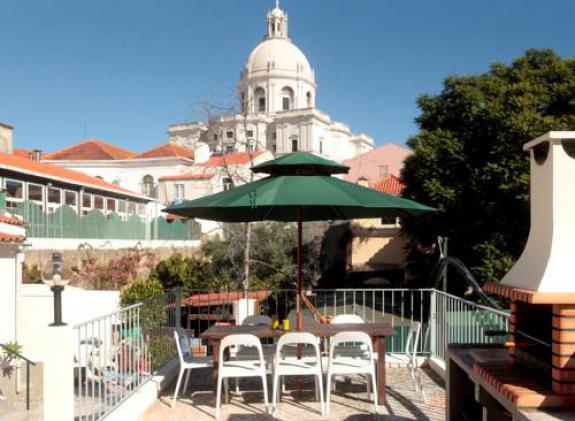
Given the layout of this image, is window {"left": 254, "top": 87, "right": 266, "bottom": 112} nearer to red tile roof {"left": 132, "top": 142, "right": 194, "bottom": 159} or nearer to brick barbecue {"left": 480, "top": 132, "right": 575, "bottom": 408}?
red tile roof {"left": 132, "top": 142, "right": 194, "bottom": 159}

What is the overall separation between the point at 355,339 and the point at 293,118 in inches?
2430

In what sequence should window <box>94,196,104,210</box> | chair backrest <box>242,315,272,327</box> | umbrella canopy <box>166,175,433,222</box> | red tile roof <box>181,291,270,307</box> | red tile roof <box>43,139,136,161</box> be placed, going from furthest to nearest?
1. red tile roof <box>43,139,136,161</box>
2. window <box>94,196,104,210</box>
3. red tile roof <box>181,291,270,307</box>
4. chair backrest <box>242,315,272,327</box>
5. umbrella canopy <box>166,175,433,222</box>

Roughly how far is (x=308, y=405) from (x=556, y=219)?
3344mm

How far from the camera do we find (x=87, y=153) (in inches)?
2000

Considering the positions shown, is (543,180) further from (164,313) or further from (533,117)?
(533,117)

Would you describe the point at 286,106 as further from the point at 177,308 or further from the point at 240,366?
the point at 240,366

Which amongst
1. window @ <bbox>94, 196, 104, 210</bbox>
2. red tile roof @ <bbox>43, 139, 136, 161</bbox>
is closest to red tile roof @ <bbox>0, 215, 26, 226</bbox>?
window @ <bbox>94, 196, 104, 210</bbox>

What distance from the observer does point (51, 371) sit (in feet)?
12.4

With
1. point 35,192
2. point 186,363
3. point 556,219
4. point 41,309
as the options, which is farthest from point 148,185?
point 556,219

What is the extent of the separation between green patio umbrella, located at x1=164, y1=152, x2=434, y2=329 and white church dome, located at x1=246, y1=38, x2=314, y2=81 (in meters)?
67.7

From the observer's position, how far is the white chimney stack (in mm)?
2914

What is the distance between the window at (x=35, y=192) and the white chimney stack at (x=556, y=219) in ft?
67.9

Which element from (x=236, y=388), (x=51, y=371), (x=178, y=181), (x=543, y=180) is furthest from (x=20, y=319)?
(x=178, y=181)

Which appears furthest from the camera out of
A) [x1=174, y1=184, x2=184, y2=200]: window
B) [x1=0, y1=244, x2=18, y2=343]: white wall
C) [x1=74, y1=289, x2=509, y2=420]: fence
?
[x1=174, y1=184, x2=184, y2=200]: window
